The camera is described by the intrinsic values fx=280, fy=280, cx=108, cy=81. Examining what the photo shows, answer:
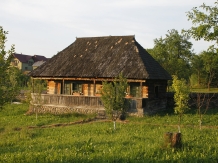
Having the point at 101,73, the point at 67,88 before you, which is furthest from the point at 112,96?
the point at 67,88

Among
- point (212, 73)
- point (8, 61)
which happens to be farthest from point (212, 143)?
point (212, 73)

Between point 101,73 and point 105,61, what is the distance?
1.94 m

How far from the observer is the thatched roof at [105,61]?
2398 centimetres

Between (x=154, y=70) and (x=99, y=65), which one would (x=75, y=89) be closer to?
(x=99, y=65)

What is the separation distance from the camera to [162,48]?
170 feet

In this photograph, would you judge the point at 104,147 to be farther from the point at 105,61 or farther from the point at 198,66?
the point at 198,66

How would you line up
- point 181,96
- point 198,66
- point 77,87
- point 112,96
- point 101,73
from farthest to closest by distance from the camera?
point 198,66 < point 77,87 < point 101,73 < point 112,96 < point 181,96

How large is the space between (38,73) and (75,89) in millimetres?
3986

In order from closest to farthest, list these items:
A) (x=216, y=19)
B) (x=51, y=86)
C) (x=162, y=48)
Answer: (x=216, y=19) < (x=51, y=86) < (x=162, y=48)

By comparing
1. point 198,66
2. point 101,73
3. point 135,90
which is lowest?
point 135,90

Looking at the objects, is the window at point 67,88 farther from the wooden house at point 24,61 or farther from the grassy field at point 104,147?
the wooden house at point 24,61

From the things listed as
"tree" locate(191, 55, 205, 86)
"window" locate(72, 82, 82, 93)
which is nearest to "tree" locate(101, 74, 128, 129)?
"window" locate(72, 82, 82, 93)

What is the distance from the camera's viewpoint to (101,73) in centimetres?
2459

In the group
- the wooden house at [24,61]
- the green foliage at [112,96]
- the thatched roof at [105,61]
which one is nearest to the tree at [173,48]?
the thatched roof at [105,61]
